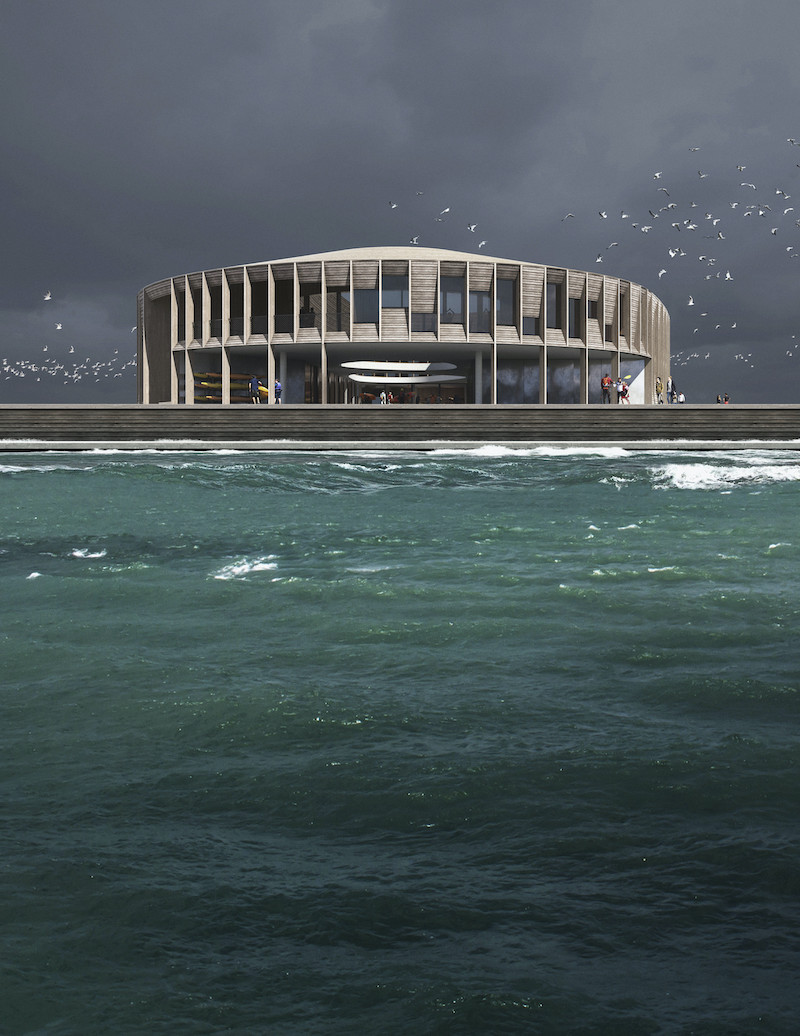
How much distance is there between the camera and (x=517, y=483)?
83.1 ft

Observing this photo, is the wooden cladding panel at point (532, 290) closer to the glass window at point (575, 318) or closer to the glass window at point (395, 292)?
the glass window at point (575, 318)

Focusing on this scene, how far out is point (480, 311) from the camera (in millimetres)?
53156

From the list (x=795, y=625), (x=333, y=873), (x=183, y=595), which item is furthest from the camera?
(x=183, y=595)

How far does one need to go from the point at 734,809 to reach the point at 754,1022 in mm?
1915

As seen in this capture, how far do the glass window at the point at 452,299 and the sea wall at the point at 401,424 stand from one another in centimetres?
1605

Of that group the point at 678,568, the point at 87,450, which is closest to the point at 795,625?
the point at 678,568

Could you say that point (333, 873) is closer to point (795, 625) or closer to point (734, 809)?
point (734, 809)

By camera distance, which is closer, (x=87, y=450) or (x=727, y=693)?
(x=727, y=693)

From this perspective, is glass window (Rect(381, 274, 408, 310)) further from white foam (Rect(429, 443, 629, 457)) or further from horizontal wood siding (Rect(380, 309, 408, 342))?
white foam (Rect(429, 443, 629, 457))

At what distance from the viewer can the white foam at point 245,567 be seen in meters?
12.7

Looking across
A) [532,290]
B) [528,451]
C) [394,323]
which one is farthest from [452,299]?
[528,451]

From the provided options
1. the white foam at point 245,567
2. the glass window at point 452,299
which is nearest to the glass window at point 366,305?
the glass window at point 452,299

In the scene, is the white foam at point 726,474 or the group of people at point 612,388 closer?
the white foam at point 726,474

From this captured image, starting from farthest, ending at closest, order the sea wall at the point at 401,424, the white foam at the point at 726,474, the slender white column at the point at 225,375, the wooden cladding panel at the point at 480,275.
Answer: the slender white column at the point at 225,375 → the wooden cladding panel at the point at 480,275 → the sea wall at the point at 401,424 → the white foam at the point at 726,474
